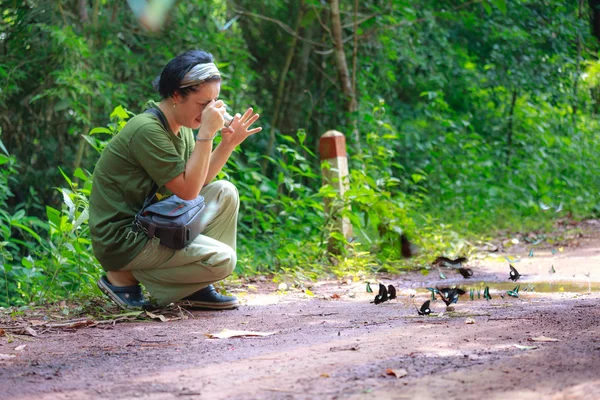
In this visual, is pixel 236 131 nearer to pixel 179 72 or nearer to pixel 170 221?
Result: pixel 179 72

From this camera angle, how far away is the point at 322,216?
6.88 meters

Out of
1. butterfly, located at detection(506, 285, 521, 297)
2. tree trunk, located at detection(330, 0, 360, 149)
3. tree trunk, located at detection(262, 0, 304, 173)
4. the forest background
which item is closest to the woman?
the forest background

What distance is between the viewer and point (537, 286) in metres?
Result: 4.98

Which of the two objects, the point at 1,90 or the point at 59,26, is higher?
the point at 59,26

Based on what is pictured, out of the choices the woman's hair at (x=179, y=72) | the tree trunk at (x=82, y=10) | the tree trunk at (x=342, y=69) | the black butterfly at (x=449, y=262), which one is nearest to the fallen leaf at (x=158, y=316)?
the woman's hair at (x=179, y=72)

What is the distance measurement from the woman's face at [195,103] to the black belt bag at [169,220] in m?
0.11

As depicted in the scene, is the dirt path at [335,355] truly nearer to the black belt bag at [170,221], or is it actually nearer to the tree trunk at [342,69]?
the black belt bag at [170,221]

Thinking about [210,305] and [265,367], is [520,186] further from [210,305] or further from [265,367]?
[265,367]

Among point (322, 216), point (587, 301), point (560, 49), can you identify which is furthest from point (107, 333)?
point (560, 49)

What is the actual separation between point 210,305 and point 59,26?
3.88m

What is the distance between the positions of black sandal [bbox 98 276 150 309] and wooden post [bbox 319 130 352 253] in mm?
2376

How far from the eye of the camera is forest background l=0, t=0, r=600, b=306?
6293 millimetres

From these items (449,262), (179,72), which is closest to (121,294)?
(179,72)

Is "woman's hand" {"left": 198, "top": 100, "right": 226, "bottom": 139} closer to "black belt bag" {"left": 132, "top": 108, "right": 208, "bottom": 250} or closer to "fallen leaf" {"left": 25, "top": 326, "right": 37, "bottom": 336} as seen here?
"black belt bag" {"left": 132, "top": 108, "right": 208, "bottom": 250}
